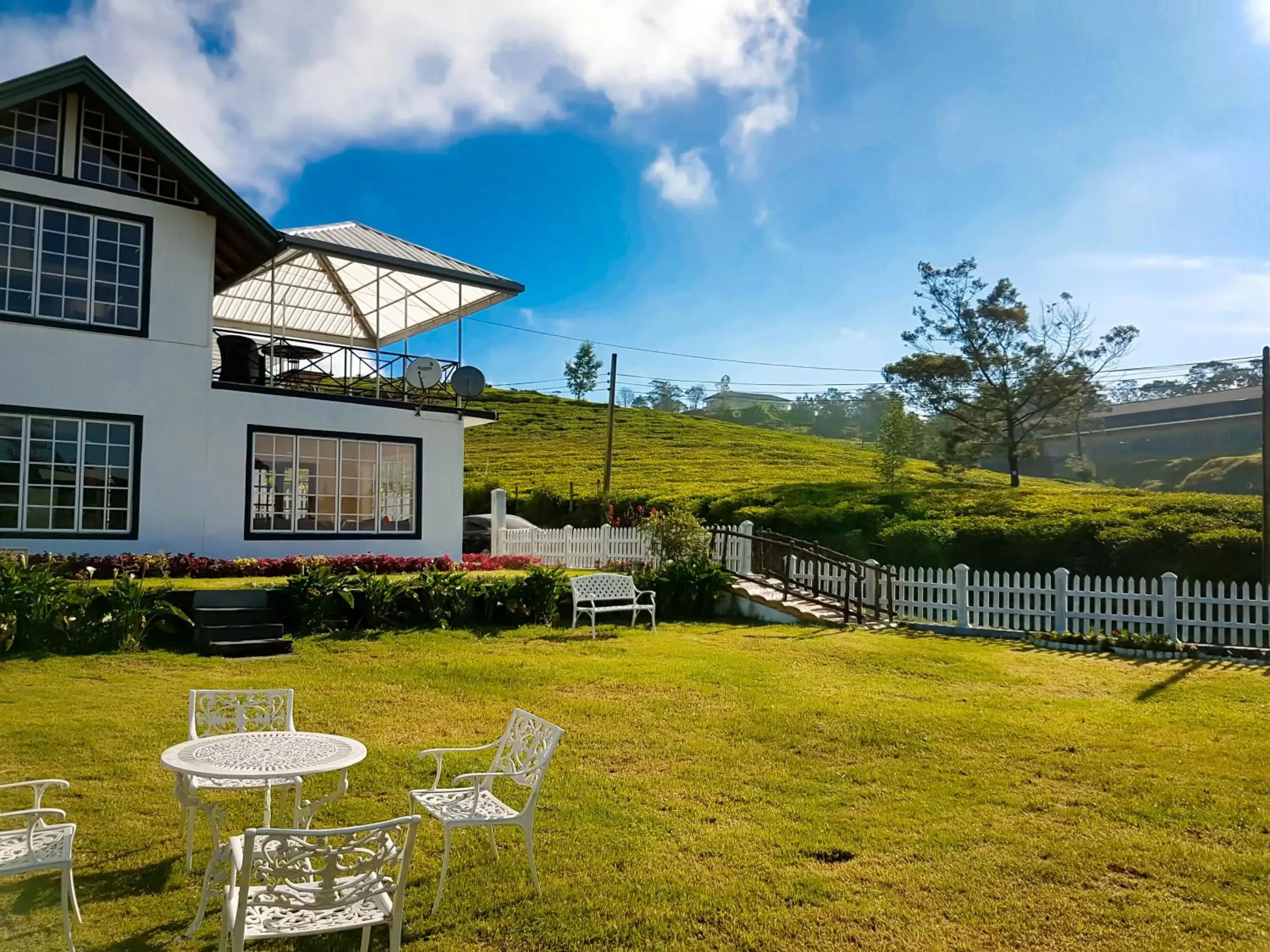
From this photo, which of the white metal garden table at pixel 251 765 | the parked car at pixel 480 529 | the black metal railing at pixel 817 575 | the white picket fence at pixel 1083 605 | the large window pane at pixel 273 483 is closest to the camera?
the white metal garden table at pixel 251 765

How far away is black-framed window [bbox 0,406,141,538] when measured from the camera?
13758 millimetres

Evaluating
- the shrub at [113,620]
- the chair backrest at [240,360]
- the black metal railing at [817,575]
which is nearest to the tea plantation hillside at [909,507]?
the black metal railing at [817,575]

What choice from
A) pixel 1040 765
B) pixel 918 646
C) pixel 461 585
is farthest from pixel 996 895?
pixel 461 585

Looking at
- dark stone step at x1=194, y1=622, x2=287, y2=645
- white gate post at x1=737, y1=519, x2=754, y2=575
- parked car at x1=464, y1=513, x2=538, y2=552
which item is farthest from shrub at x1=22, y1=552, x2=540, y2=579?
parked car at x1=464, y1=513, x2=538, y2=552

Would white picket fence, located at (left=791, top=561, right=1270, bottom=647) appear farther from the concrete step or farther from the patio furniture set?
the patio furniture set

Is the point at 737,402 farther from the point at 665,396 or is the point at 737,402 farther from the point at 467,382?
the point at 467,382

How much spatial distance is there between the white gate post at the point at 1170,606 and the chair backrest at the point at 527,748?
11495mm

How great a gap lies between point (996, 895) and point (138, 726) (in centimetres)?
685

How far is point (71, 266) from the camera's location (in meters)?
14.4

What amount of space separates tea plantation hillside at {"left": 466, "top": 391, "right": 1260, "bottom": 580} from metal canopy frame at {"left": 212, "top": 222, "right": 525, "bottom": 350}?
7512 mm

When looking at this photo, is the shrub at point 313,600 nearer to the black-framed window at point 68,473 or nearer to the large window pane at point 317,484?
the black-framed window at point 68,473

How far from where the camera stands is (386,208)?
23.7 m

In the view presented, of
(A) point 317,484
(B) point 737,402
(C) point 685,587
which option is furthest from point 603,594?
(B) point 737,402

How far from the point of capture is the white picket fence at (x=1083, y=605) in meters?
13.3
